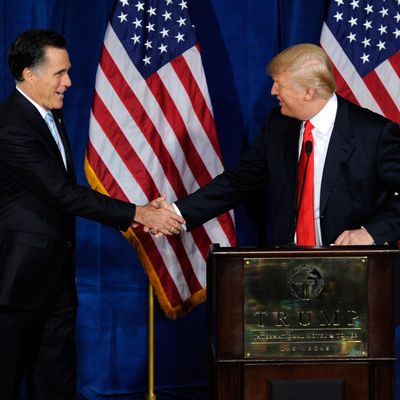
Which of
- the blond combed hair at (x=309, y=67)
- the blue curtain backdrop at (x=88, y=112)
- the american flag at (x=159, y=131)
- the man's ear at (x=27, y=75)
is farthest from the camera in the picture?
the blue curtain backdrop at (x=88, y=112)

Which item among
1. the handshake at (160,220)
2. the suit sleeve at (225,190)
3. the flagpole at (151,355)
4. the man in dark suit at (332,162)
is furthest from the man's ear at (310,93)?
the flagpole at (151,355)

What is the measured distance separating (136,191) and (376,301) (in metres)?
1.45

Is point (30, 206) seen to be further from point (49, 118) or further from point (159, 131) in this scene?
point (159, 131)

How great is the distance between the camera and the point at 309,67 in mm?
2967

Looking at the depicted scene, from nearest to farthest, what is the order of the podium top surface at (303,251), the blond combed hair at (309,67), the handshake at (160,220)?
1. the podium top surface at (303,251)
2. the blond combed hair at (309,67)
3. the handshake at (160,220)

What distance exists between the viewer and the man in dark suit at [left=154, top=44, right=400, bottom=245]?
2.91m

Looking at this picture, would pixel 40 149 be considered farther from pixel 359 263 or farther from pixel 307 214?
pixel 359 263

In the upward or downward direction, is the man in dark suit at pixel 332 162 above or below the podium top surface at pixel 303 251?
above

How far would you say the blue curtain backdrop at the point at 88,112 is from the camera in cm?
391

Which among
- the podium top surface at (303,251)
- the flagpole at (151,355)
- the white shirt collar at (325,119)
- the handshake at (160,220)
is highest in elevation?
the white shirt collar at (325,119)

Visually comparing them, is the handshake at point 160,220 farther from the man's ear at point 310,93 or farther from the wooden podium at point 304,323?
the wooden podium at point 304,323

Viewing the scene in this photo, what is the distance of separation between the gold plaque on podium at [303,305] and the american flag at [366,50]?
1.46 meters

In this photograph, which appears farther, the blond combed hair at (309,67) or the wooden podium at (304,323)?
the blond combed hair at (309,67)

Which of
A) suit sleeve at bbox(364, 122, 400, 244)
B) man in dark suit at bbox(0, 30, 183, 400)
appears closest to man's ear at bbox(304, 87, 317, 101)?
suit sleeve at bbox(364, 122, 400, 244)
